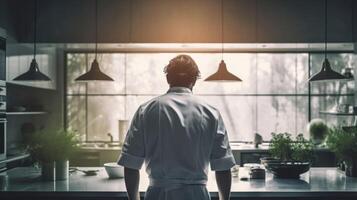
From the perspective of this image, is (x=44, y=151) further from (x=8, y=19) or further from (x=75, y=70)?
(x=75, y=70)

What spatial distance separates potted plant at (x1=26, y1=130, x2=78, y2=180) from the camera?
9.85 feet

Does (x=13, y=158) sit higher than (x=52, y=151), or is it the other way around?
(x=52, y=151)

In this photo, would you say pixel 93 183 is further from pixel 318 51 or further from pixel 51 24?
pixel 318 51

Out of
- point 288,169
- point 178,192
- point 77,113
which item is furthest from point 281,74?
point 178,192

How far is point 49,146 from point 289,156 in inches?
67.6

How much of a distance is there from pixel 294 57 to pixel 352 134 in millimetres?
4070

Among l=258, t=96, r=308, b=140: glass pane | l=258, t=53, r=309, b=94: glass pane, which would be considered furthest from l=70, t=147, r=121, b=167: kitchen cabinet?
l=258, t=53, r=309, b=94: glass pane

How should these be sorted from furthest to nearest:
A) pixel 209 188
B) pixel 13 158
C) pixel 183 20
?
pixel 183 20, pixel 13 158, pixel 209 188

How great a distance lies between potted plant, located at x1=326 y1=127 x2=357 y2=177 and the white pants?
147cm

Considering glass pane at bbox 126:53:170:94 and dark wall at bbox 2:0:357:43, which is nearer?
dark wall at bbox 2:0:357:43

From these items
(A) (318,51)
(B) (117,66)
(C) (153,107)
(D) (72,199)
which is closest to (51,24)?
(B) (117,66)

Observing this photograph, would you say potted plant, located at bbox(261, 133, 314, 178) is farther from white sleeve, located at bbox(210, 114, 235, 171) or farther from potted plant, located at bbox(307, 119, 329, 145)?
potted plant, located at bbox(307, 119, 329, 145)

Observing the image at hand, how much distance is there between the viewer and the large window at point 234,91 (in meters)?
6.95

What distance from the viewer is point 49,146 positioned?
2.99 metres
